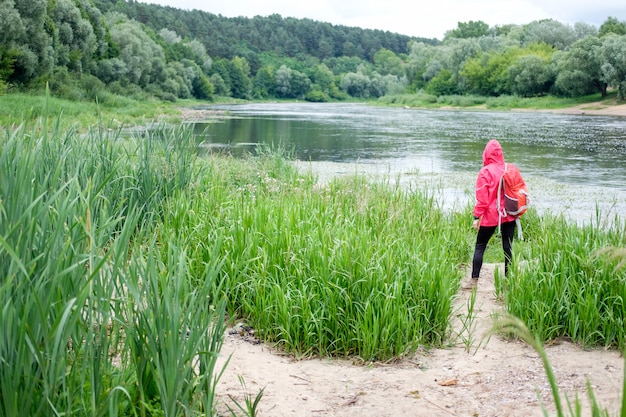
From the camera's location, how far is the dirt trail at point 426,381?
13.0 ft

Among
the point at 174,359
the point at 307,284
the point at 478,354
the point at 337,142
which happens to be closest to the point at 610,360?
the point at 478,354

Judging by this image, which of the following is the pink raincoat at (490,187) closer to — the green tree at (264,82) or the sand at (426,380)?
the sand at (426,380)

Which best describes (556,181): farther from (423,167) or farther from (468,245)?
(468,245)

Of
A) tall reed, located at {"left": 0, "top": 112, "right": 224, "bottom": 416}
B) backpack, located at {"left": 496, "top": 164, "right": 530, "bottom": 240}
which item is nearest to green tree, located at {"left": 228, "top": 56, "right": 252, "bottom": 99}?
backpack, located at {"left": 496, "top": 164, "right": 530, "bottom": 240}

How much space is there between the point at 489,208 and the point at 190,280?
3.62 meters

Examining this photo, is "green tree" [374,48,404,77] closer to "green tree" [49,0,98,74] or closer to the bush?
the bush

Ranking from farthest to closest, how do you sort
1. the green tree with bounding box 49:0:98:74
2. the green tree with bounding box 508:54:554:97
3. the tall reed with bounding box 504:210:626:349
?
1. the green tree with bounding box 508:54:554:97
2. the green tree with bounding box 49:0:98:74
3. the tall reed with bounding box 504:210:626:349

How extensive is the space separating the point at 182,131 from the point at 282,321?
11.4 ft

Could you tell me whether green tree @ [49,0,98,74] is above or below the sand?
above

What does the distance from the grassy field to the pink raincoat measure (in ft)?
2.34

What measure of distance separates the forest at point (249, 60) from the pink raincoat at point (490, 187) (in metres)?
29.0

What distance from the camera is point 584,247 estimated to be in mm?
5703

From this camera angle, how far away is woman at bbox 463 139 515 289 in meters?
6.93

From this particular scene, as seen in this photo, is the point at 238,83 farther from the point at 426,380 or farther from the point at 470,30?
the point at 426,380
